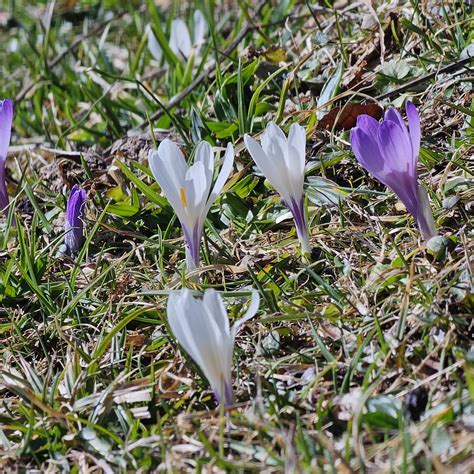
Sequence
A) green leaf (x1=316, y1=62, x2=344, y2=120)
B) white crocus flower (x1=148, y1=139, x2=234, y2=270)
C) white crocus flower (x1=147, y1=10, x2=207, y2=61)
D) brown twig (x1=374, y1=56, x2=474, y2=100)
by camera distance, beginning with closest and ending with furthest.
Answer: white crocus flower (x1=148, y1=139, x2=234, y2=270), brown twig (x1=374, y1=56, x2=474, y2=100), green leaf (x1=316, y1=62, x2=344, y2=120), white crocus flower (x1=147, y1=10, x2=207, y2=61)

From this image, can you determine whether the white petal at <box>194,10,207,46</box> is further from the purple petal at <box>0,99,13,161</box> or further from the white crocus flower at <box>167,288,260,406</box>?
the white crocus flower at <box>167,288,260,406</box>

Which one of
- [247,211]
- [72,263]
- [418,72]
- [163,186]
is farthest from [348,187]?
[72,263]

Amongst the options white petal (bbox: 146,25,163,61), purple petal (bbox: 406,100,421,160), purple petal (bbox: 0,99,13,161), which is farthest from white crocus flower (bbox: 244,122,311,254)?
white petal (bbox: 146,25,163,61)

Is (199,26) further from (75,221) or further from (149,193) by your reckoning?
(75,221)

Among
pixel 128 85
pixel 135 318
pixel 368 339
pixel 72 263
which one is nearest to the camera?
pixel 368 339

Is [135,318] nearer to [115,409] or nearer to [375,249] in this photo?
[115,409]

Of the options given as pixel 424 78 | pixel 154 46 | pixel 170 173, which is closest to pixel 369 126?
pixel 170 173
